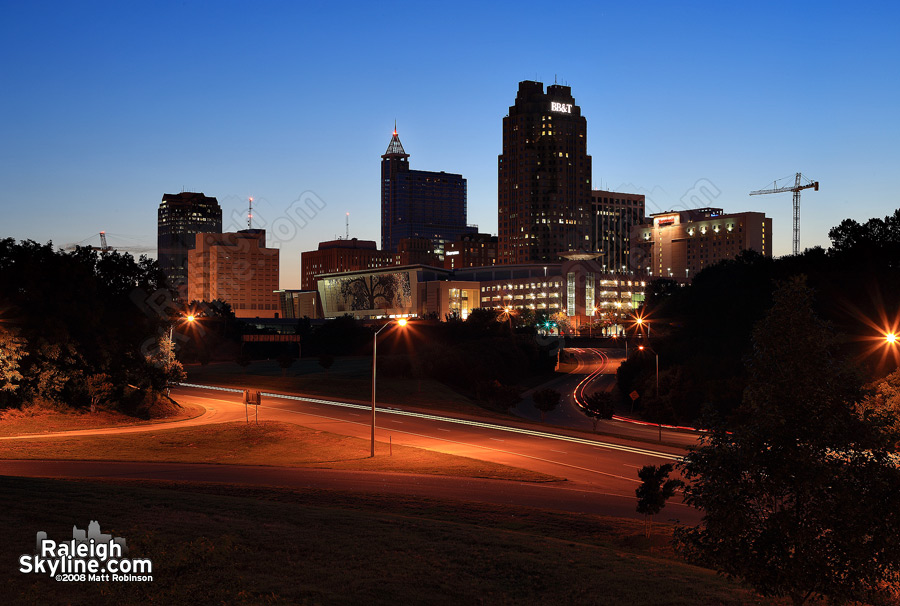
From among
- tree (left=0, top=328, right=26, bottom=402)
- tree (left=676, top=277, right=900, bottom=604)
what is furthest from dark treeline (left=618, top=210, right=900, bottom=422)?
tree (left=0, top=328, right=26, bottom=402)

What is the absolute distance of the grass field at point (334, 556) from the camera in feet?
38.1

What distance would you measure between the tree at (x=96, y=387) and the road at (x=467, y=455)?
4303mm

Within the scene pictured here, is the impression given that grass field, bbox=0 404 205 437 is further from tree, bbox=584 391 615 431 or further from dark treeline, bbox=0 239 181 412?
tree, bbox=584 391 615 431

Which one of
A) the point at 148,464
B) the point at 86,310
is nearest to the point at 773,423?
the point at 148,464

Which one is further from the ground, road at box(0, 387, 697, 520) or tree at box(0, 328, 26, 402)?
tree at box(0, 328, 26, 402)

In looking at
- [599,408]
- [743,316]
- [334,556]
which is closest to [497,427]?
[599,408]

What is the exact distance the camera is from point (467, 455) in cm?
3975

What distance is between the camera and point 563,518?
75.6ft

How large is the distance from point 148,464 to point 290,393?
118 feet

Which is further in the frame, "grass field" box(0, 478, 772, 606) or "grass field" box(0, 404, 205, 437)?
"grass field" box(0, 404, 205, 437)

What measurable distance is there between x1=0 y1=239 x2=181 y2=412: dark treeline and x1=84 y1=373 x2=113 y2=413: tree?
0.06 metres

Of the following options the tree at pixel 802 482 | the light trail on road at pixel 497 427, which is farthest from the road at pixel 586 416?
the tree at pixel 802 482

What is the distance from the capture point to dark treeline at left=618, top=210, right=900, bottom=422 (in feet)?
221

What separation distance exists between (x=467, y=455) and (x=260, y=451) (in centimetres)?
1123
